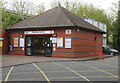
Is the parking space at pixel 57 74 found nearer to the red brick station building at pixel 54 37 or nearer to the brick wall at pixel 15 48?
the red brick station building at pixel 54 37

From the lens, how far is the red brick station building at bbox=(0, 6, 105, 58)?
19219mm

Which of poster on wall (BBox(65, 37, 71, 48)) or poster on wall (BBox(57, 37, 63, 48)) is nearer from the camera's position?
poster on wall (BBox(65, 37, 71, 48))

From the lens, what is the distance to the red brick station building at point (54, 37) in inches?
757

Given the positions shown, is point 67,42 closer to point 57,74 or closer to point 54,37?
point 54,37

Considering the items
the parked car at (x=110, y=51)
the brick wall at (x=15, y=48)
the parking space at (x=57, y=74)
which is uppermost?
the brick wall at (x=15, y=48)

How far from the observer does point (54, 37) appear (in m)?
19.7

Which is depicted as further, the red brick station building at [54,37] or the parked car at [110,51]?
the parked car at [110,51]

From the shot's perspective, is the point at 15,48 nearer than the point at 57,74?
No

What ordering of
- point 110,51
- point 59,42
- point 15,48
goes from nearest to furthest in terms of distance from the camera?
point 59,42 < point 15,48 < point 110,51

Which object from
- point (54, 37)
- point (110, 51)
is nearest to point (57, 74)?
point (54, 37)

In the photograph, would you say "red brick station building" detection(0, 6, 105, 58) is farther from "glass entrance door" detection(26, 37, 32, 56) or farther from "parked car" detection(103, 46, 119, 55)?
"parked car" detection(103, 46, 119, 55)

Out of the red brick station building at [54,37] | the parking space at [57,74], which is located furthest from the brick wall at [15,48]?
the parking space at [57,74]

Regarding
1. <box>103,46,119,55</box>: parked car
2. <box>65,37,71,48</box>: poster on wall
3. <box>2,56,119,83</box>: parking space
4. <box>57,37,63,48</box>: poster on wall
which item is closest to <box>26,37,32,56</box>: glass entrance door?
<box>57,37,63,48</box>: poster on wall

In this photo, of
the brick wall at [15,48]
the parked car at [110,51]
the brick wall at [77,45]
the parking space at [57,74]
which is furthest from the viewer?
the parked car at [110,51]
